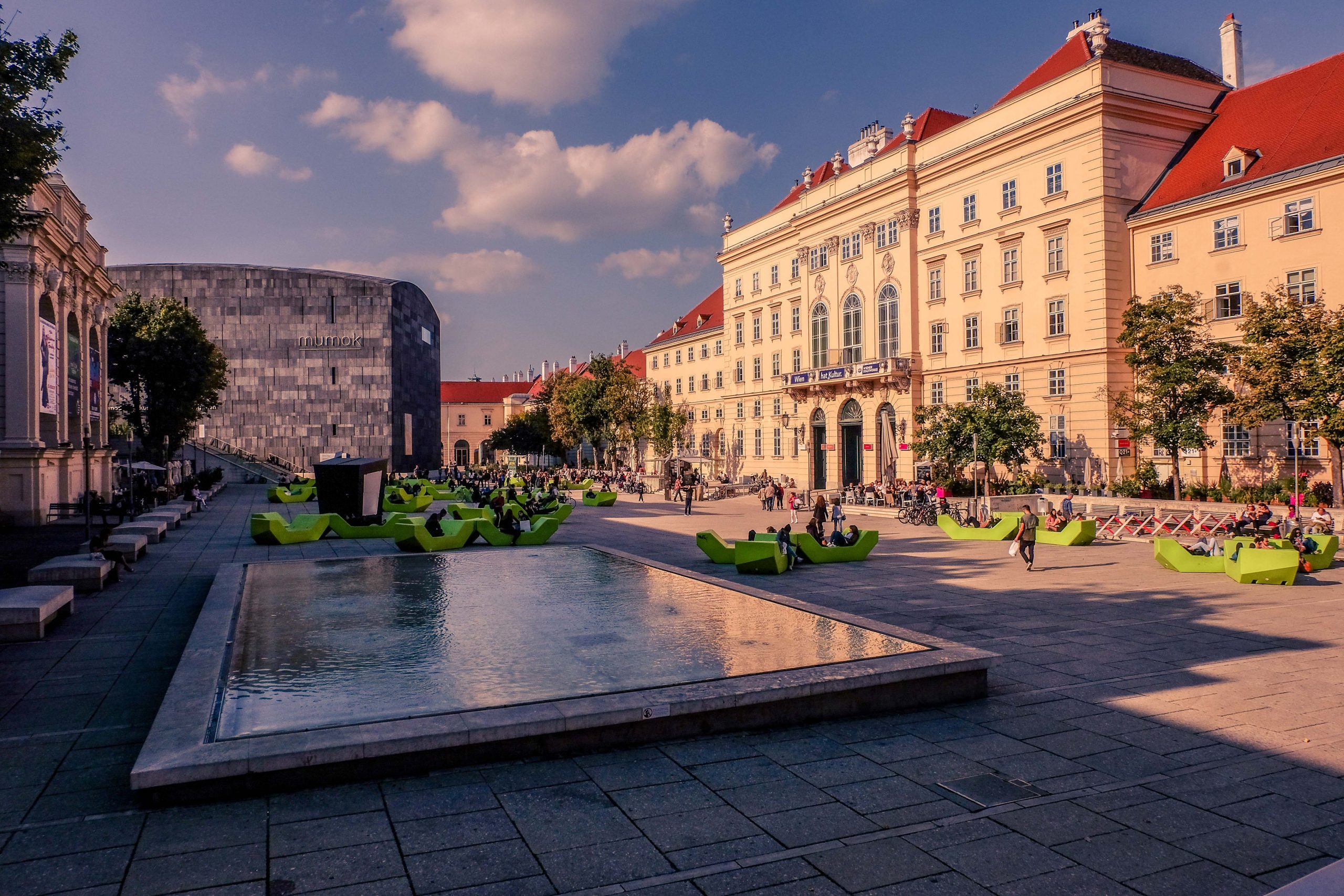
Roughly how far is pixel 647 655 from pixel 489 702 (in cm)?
220

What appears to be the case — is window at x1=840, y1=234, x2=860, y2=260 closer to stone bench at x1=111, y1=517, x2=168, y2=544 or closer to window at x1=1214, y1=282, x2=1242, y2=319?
window at x1=1214, y1=282, x2=1242, y2=319

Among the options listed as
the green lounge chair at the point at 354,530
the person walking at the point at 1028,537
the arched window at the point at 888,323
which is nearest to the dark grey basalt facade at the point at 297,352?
the arched window at the point at 888,323

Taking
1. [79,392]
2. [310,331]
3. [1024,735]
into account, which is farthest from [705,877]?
[310,331]

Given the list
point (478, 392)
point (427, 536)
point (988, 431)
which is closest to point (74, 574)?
point (427, 536)

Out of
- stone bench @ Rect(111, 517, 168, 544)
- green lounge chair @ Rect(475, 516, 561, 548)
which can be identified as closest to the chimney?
green lounge chair @ Rect(475, 516, 561, 548)

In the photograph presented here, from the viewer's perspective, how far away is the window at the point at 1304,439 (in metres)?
24.5

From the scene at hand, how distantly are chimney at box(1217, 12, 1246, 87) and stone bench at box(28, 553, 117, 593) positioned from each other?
151ft

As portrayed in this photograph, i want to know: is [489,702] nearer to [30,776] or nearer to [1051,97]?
[30,776]

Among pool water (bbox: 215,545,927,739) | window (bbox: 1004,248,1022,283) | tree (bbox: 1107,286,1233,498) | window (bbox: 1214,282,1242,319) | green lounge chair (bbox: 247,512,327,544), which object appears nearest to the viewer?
pool water (bbox: 215,545,927,739)

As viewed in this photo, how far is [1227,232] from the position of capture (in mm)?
30859

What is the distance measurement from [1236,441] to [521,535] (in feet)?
81.4

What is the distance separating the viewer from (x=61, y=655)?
10406 mm

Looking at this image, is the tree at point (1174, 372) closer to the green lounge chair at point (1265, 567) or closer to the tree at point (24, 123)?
the green lounge chair at point (1265, 567)

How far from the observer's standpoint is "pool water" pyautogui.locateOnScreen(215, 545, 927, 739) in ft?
25.7
